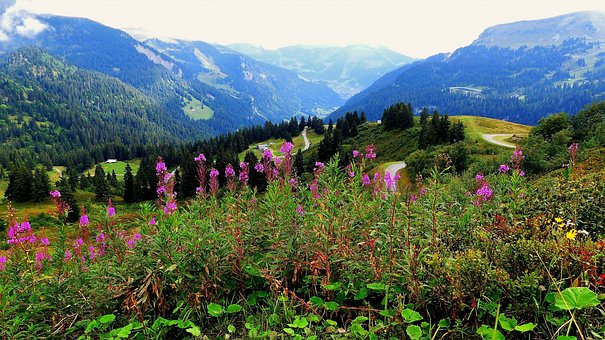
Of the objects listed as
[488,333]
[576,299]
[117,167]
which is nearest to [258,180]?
[488,333]

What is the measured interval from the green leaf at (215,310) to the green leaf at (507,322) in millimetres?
2485

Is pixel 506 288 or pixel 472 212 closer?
pixel 506 288

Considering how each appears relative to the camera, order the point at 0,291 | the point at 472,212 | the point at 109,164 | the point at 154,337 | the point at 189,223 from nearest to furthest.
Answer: the point at 0,291
the point at 154,337
the point at 189,223
the point at 472,212
the point at 109,164

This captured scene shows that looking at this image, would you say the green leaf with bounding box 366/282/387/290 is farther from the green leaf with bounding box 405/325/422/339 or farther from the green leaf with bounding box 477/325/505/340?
the green leaf with bounding box 477/325/505/340

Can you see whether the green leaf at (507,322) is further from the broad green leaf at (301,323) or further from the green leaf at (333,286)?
the broad green leaf at (301,323)

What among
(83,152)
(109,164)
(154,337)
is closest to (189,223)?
(154,337)

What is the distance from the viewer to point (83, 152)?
153 metres

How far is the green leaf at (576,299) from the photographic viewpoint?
2289 mm

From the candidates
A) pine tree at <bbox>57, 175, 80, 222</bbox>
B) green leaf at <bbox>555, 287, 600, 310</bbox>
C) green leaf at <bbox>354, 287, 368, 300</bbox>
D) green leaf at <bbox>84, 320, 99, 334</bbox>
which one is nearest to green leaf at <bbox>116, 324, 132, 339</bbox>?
green leaf at <bbox>84, 320, 99, 334</bbox>

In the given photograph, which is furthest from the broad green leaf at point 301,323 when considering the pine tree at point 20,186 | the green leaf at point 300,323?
the pine tree at point 20,186

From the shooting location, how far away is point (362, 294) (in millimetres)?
3365

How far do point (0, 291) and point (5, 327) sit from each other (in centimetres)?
35

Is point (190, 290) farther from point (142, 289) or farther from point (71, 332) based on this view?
point (71, 332)

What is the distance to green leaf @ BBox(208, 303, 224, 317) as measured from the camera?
3.26 m
